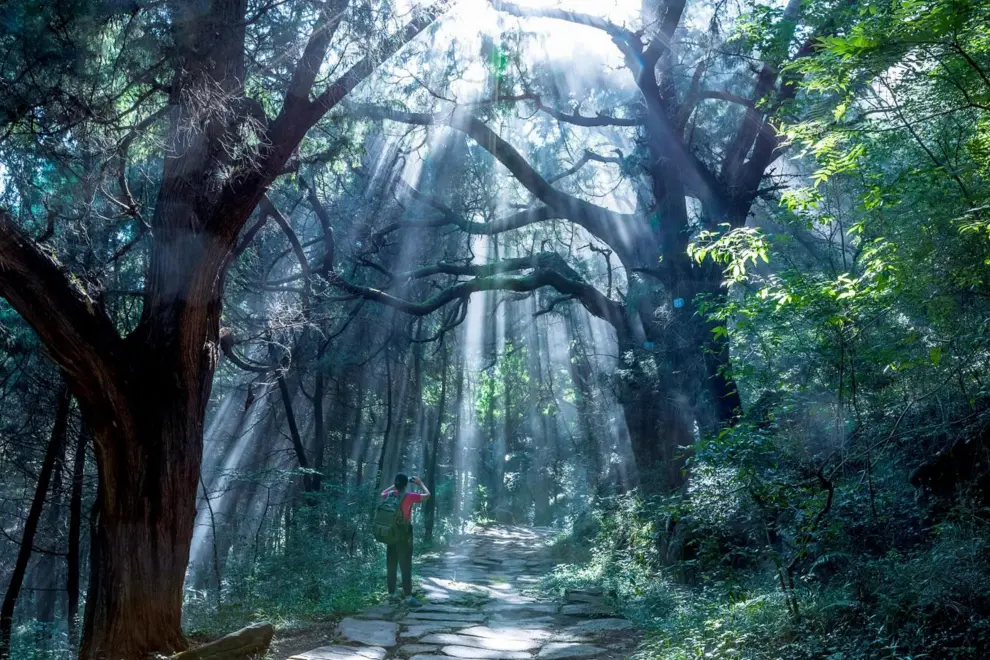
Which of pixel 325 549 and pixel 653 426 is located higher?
pixel 653 426

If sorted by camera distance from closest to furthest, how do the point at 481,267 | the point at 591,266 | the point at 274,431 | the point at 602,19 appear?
the point at 602,19 → the point at 481,267 → the point at 274,431 → the point at 591,266

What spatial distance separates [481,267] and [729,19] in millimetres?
6260

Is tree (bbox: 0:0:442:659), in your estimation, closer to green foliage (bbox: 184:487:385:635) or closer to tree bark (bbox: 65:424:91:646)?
green foliage (bbox: 184:487:385:635)

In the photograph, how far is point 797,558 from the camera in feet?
18.6

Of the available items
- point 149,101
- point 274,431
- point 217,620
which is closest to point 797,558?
point 217,620

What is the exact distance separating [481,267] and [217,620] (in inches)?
325

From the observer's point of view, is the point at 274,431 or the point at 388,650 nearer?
the point at 388,650

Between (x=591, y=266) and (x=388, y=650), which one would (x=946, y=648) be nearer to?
(x=388, y=650)

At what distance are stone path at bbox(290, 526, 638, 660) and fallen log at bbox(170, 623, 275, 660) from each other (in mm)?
341

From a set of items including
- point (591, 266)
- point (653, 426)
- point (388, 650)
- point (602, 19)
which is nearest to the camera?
point (388, 650)

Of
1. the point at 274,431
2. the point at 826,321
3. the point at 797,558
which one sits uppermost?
the point at 274,431

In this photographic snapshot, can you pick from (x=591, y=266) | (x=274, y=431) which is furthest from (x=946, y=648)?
(x=591, y=266)

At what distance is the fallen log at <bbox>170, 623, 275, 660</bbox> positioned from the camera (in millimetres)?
5465

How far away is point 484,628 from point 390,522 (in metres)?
1.87
